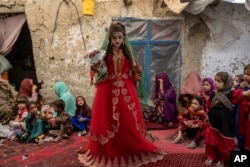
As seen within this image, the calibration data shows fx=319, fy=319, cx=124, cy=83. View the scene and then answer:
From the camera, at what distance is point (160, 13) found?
21.8ft

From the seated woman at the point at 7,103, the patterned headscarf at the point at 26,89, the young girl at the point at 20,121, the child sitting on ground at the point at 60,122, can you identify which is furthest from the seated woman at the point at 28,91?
the child sitting on ground at the point at 60,122

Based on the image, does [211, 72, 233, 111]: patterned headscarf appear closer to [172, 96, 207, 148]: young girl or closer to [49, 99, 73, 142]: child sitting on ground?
[172, 96, 207, 148]: young girl

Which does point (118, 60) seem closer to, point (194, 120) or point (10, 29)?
point (194, 120)

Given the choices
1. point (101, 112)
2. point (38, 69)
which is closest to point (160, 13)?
point (38, 69)

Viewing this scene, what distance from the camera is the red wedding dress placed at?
388 cm

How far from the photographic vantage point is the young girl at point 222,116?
3.84m

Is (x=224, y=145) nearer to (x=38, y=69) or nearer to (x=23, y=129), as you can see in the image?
(x=23, y=129)

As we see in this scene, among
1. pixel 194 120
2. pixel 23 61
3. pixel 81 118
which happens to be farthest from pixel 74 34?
pixel 23 61

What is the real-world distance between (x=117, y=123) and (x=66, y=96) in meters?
2.73

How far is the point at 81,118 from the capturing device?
598 cm

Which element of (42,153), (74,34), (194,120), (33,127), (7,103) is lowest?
(42,153)

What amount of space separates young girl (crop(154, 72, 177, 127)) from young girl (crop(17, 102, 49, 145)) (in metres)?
2.23

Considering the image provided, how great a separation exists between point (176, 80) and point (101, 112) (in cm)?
329

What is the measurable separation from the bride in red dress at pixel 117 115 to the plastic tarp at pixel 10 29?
4.12m
